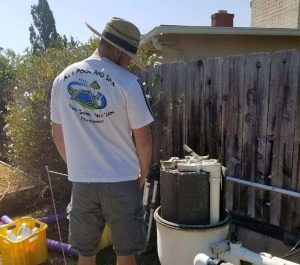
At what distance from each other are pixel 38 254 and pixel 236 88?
261 centimetres

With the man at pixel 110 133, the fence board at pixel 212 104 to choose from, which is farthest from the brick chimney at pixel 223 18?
the man at pixel 110 133

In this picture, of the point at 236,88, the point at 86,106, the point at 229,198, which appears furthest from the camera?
the point at 229,198

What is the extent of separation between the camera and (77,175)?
7.98ft

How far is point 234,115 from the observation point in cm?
353

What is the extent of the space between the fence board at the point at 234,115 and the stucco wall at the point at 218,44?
16.2ft

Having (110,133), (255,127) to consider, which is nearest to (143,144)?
(110,133)

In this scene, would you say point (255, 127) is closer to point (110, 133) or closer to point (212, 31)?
point (110, 133)

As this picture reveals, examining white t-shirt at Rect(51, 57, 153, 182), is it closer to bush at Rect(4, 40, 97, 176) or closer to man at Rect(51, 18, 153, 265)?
man at Rect(51, 18, 153, 265)

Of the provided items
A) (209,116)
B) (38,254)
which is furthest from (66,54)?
(38,254)

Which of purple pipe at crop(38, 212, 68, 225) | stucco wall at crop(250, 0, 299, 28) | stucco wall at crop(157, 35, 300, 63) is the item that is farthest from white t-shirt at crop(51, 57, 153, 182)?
stucco wall at crop(250, 0, 299, 28)

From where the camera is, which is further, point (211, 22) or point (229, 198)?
point (211, 22)

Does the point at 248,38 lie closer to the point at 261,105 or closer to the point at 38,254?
the point at 261,105

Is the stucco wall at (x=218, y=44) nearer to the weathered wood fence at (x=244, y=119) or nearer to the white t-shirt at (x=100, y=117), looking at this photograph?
the weathered wood fence at (x=244, y=119)

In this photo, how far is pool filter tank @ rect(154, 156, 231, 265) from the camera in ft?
9.25
